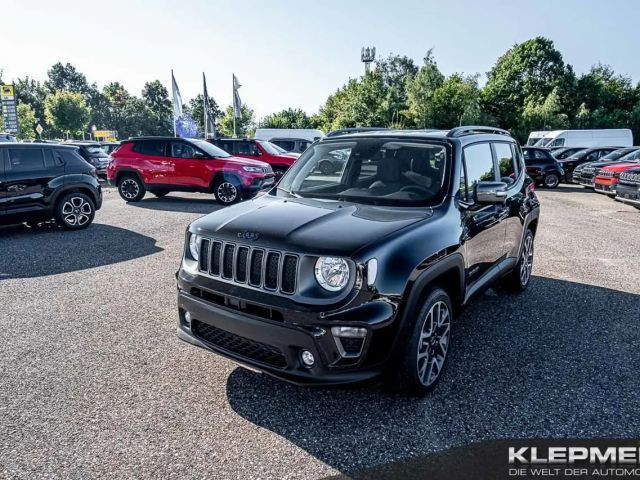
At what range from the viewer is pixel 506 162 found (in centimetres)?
493

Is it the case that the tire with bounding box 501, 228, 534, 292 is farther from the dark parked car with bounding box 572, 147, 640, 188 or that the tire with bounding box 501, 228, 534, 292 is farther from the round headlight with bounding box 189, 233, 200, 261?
the dark parked car with bounding box 572, 147, 640, 188

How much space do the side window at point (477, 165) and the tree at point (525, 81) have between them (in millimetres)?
47381

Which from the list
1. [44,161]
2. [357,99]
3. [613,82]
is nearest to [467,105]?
[357,99]

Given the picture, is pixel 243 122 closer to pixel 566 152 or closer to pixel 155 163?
pixel 566 152

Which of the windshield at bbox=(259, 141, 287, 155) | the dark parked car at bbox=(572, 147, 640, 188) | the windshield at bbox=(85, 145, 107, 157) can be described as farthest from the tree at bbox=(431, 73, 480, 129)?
the windshield at bbox=(85, 145, 107, 157)

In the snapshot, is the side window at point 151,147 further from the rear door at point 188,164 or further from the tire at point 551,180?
the tire at point 551,180

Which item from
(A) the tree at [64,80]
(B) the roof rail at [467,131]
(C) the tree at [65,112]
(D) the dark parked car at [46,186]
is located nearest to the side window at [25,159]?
(D) the dark parked car at [46,186]

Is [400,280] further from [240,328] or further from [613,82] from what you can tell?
[613,82]

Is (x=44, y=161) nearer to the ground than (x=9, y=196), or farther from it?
farther from it

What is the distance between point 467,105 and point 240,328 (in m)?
44.1

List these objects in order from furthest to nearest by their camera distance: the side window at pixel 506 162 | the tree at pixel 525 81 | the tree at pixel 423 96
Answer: the tree at pixel 525 81
the tree at pixel 423 96
the side window at pixel 506 162

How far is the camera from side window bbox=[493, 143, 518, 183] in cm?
472

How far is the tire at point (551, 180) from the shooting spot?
18.4 m

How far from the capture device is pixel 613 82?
51.6 meters
